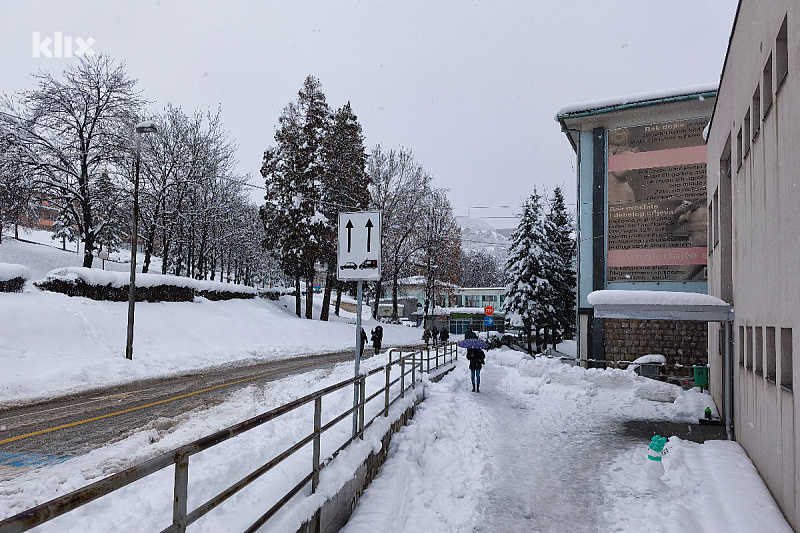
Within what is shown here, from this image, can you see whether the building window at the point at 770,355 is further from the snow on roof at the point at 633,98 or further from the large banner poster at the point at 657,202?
the snow on roof at the point at 633,98

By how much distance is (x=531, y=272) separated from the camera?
39406 millimetres

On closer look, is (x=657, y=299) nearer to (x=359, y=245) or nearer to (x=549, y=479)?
(x=549, y=479)

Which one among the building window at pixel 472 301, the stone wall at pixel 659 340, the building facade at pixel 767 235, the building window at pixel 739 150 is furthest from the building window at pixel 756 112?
the building window at pixel 472 301

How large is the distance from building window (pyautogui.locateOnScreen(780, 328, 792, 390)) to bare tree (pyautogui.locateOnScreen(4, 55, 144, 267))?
92.5 ft

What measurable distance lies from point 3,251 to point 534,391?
124 feet

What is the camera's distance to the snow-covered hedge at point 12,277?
61.1 feet

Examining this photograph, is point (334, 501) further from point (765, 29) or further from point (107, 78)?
point (107, 78)

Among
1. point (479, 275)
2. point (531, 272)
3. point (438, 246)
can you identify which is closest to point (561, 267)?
point (531, 272)

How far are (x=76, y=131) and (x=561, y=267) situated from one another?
31646 millimetres

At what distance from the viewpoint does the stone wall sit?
22.2 meters

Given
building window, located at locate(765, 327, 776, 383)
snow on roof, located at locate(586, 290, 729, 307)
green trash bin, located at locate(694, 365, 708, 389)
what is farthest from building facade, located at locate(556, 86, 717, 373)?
building window, located at locate(765, 327, 776, 383)

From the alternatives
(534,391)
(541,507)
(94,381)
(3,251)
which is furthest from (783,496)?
(3,251)

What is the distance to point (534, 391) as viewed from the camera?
16.5 meters

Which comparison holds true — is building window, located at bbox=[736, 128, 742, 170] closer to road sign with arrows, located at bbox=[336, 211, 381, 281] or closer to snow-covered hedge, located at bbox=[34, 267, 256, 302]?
road sign with arrows, located at bbox=[336, 211, 381, 281]
